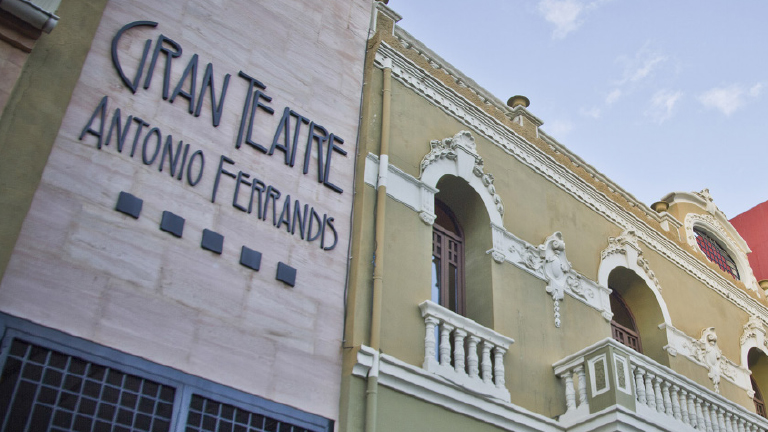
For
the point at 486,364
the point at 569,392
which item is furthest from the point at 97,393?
the point at 569,392

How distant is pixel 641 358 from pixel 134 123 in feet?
24.2

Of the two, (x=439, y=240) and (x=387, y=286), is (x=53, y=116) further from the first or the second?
(x=439, y=240)

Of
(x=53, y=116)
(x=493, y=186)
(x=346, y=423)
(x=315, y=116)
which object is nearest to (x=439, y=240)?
(x=493, y=186)

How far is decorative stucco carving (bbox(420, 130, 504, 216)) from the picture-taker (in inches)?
437

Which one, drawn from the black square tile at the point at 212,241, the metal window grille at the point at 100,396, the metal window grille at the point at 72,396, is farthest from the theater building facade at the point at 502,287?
the metal window grille at the point at 72,396

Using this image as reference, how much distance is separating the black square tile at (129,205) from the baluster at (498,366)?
498 centimetres

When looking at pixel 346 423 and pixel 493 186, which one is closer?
pixel 346 423

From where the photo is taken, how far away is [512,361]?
10078mm

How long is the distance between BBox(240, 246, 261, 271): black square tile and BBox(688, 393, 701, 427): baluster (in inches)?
279

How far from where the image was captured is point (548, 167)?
43.4ft

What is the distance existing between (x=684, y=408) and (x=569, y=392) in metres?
2.00

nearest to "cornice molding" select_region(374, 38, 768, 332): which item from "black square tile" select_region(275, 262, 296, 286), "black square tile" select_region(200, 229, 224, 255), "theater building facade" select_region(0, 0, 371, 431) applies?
"theater building facade" select_region(0, 0, 371, 431)

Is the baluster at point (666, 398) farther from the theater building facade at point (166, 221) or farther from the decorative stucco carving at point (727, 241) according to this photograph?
the decorative stucco carving at point (727, 241)

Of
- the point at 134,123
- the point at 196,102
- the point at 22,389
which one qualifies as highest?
the point at 196,102
